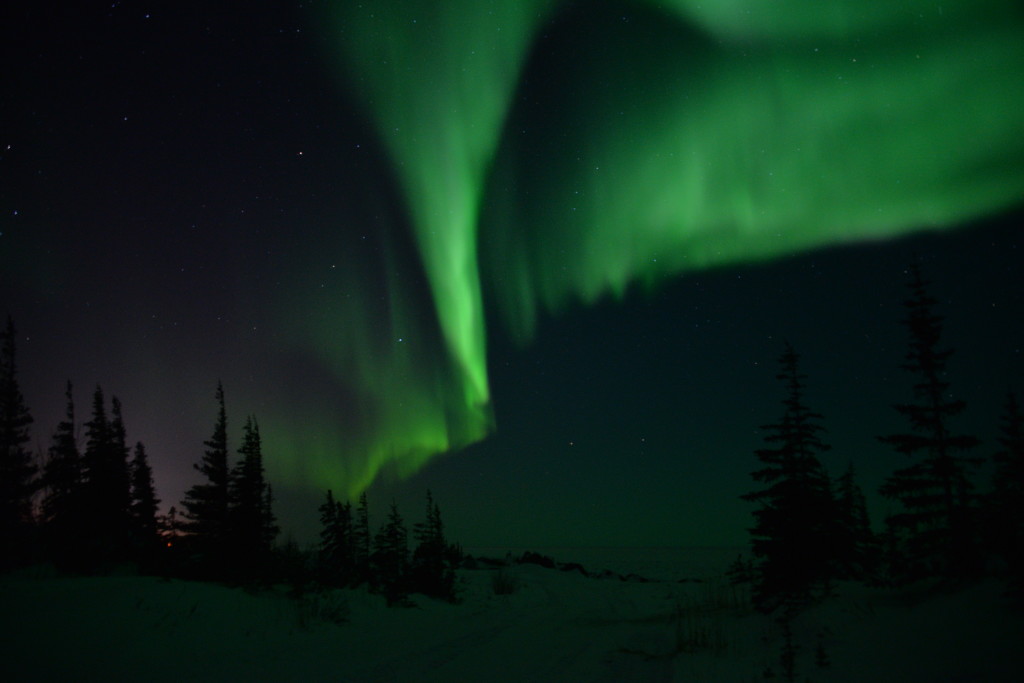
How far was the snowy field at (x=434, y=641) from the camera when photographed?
29.6ft

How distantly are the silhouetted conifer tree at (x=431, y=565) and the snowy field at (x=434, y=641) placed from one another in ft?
26.0

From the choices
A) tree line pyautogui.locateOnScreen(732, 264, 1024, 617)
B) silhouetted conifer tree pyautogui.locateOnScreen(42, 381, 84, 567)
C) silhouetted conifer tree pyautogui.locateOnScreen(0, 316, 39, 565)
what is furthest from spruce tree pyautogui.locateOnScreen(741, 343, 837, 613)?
silhouetted conifer tree pyautogui.locateOnScreen(0, 316, 39, 565)

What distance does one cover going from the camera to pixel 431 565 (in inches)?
987

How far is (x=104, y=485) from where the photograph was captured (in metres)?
26.3

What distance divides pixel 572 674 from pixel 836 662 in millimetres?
4336

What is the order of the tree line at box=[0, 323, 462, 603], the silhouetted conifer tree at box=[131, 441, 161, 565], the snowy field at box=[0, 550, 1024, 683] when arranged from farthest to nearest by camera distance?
the silhouetted conifer tree at box=[131, 441, 161, 565] → the tree line at box=[0, 323, 462, 603] → the snowy field at box=[0, 550, 1024, 683]

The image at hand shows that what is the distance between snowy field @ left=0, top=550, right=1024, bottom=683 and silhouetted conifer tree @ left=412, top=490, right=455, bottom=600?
792cm

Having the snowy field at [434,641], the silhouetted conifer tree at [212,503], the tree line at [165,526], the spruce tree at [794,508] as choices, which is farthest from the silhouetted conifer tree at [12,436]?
the spruce tree at [794,508]

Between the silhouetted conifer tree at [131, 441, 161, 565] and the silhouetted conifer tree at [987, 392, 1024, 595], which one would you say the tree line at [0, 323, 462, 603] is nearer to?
the silhouetted conifer tree at [131, 441, 161, 565]

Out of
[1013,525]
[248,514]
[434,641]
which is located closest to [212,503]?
[248,514]

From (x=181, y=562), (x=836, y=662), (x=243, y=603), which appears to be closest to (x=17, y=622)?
(x=243, y=603)

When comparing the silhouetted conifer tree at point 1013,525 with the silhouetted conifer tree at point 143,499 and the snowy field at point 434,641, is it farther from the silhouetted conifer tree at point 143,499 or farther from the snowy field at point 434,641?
the silhouetted conifer tree at point 143,499

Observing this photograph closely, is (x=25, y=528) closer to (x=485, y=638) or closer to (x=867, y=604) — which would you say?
(x=485, y=638)

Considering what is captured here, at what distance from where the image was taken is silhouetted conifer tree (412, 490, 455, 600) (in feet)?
79.9
